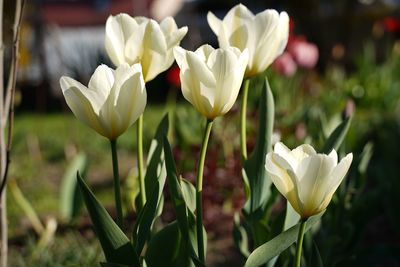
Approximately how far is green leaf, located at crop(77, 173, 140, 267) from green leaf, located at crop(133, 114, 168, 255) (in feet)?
0.18

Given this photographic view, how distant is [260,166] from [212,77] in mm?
391

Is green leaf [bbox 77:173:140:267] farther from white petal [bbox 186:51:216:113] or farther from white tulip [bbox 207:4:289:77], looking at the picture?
white tulip [bbox 207:4:289:77]

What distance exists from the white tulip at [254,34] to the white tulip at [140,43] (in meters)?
0.12

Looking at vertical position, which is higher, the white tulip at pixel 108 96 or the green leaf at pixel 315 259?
the white tulip at pixel 108 96

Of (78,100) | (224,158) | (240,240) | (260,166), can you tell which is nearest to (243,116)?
(260,166)

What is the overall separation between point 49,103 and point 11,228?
565 cm

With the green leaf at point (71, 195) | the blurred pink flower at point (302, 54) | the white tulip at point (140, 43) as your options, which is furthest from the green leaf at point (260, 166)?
the blurred pink flower at point (302, 54)

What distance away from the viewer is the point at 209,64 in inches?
49.0

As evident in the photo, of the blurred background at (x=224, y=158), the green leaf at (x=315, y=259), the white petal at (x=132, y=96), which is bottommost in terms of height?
the blurred background at (x=224, y=158)

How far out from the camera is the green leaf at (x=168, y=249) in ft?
4.60

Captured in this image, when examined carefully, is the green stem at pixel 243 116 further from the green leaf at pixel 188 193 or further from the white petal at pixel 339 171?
the white petal at pixel 339 171

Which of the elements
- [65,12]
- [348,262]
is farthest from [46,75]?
[65,12]

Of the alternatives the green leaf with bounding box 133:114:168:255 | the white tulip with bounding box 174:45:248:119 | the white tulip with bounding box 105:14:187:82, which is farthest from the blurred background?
the white tulip with bounding box 174:45:248:119

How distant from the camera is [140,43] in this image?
1381 millimetres
